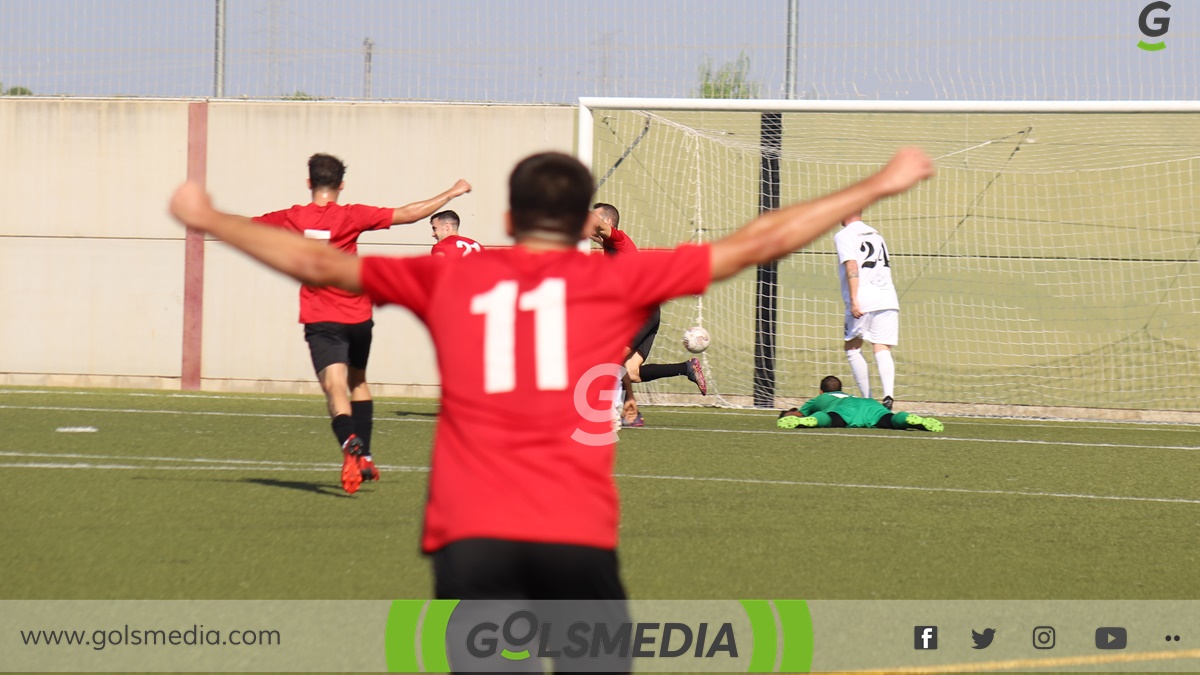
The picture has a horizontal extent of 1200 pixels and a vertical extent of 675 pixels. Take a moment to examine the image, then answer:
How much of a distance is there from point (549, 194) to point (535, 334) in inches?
10.6

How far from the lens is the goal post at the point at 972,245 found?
1506 centimetres

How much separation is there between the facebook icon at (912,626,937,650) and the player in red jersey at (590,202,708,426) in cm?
491

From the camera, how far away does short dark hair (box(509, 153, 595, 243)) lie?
254cm

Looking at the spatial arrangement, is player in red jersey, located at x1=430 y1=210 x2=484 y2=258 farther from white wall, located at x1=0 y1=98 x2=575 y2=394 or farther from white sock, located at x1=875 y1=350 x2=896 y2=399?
white wall, located at x1=0 y1=98 x2=575 y2=394

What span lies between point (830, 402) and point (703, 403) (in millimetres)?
3023

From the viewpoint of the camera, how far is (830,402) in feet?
39.2

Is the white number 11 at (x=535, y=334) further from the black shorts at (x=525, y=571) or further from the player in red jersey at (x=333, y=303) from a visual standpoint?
the player in red jersey at (x=333, y=303)

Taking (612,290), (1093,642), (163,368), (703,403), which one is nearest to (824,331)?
(703,403)

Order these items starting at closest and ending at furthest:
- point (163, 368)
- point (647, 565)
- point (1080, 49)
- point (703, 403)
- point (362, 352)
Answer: point (647, 565), point (362, 352), point (1080, 49), point (703, 403), point (163, 368)

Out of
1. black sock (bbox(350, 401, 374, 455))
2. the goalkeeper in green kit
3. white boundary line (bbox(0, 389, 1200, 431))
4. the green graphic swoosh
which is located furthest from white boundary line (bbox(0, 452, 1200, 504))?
the green graphic swoosh

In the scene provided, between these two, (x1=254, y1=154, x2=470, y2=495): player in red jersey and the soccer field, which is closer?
the soccer field

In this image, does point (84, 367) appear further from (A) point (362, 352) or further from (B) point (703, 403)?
(A) point (362, 352)

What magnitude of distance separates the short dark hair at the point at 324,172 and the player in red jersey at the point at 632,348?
2.11m

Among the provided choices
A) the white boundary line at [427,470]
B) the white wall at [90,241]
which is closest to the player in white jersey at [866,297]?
the white boundary line at [427,470]
